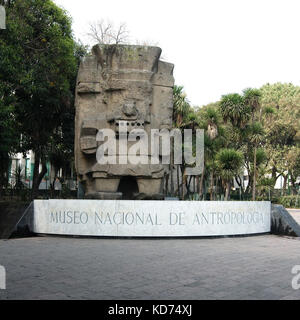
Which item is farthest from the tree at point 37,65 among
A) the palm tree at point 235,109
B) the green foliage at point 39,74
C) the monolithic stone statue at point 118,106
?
the palm tree at point 235,109

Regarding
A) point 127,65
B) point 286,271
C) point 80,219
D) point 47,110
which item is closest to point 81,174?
point 80,219

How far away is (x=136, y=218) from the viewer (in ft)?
32.4

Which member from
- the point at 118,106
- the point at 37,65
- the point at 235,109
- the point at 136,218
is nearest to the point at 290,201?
the point at 235,109

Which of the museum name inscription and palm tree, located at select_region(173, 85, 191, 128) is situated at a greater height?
palm tree, located at select_region(173, 85, 191, 128)

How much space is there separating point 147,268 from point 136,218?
136 inches

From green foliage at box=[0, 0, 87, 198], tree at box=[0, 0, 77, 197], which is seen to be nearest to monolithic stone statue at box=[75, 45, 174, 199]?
green foliage at box=[0, 0, 87, 198]

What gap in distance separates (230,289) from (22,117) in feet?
56.8

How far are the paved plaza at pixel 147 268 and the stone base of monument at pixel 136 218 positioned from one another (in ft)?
0.98

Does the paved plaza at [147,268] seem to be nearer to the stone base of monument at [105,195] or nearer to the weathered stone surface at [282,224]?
the weathered stone surface at [282,224]

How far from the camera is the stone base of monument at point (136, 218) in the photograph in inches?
389

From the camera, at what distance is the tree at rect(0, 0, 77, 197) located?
14430mm

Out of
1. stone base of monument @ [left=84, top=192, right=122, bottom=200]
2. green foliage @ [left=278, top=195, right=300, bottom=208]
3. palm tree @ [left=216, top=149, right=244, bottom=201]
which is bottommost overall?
green foliage @ [left=278, top=195, right=300, bottom=208]

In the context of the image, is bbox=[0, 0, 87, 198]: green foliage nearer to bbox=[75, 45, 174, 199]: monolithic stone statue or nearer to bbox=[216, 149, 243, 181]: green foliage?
bbox=[75, 45, 174, 199]: monolithic stone statue

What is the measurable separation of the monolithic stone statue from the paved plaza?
6.89ft
